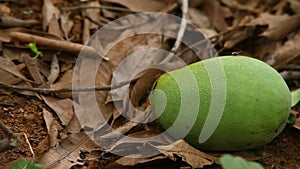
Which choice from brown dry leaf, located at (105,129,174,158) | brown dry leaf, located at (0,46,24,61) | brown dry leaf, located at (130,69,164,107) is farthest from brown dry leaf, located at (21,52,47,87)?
brown dry leaf, located at (105,129,174,158)

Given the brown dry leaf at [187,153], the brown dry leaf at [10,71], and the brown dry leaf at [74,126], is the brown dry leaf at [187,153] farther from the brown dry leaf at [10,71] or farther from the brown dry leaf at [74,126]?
the brown dry leaf at [10,71]

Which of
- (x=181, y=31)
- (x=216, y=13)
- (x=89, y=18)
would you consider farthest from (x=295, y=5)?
(x=89, y=18)

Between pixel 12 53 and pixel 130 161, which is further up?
pixel 12 53

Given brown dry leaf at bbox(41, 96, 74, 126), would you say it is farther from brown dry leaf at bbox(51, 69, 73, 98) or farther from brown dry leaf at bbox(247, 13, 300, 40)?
brown dry leaf at bbox(247, 13, 300, 40)

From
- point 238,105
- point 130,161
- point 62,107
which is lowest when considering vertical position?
point 130,161

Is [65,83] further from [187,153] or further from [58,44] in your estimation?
[187,153]
